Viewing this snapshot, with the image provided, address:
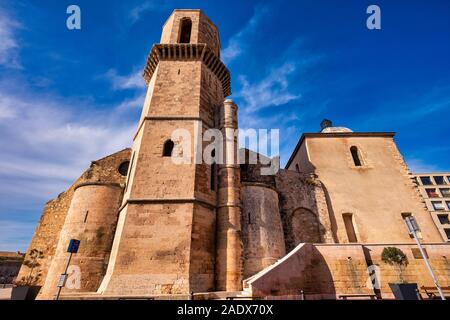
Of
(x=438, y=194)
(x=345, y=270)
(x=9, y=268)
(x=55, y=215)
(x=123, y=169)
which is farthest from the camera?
(x=438, y=194)

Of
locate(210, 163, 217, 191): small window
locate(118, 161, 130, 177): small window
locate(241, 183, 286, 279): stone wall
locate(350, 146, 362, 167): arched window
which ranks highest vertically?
locate(350, 146, 362, 167): arched window

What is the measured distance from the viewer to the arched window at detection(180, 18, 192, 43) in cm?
1622

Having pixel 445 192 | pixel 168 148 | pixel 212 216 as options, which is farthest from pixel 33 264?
pixel 445 192

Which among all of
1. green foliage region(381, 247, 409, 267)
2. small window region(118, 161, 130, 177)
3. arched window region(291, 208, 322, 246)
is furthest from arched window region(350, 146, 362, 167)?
small window region(118, 161, 130, 177)

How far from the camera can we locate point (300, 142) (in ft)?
65.2

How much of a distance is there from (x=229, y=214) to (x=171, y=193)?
275 cm

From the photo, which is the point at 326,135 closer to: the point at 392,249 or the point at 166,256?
the point at 392,249

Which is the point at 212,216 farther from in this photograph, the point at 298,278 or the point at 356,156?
the point at 356,156

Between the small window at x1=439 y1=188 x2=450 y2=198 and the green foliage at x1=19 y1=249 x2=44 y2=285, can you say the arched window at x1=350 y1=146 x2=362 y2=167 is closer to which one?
the green foliage at x1=19 y1=249 x2=44 y2=285

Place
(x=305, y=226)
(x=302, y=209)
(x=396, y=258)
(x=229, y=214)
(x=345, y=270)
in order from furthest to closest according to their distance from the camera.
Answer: (x=302, y=209)
(x=305, y=226)
(x=229, y=214)
(x=345, y=270)
(x=396, y=258)

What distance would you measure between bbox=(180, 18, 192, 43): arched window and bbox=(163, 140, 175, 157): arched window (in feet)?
28.9

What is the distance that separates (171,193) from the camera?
10.0 metres

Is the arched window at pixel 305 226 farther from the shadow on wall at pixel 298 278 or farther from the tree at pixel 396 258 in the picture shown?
the tree at pixel 396 258
